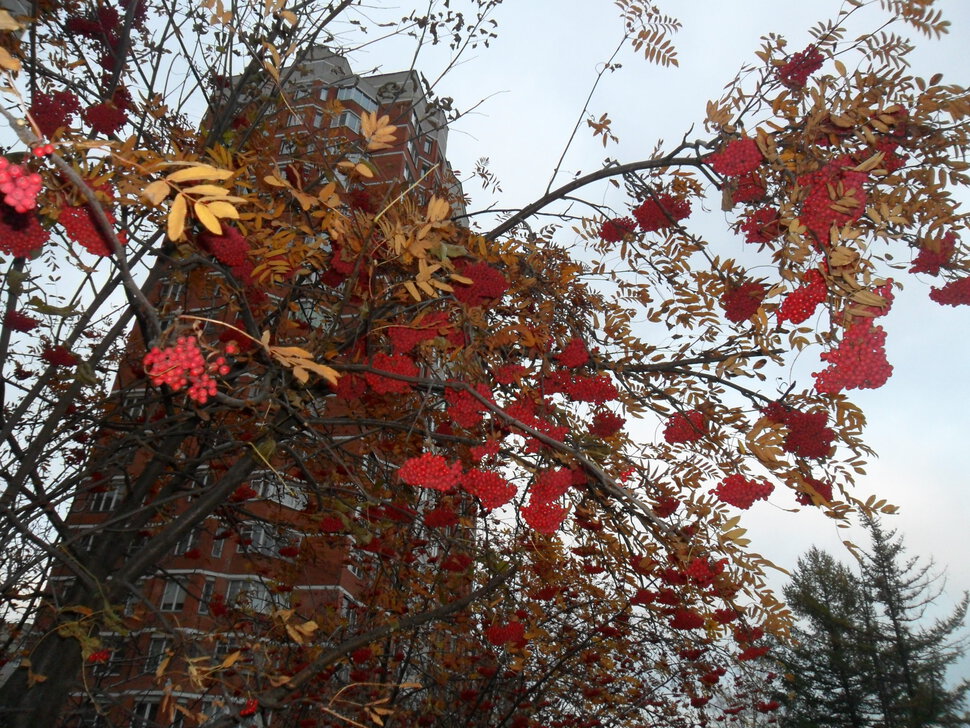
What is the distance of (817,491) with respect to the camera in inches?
130

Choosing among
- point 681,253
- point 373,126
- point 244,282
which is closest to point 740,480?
point 681,253

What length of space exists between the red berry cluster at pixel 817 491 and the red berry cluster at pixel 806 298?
1.10 meters

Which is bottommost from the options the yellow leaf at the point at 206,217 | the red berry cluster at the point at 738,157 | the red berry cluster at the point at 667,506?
the yellow leaf at the point at 206,217

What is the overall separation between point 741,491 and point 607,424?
3.65ft

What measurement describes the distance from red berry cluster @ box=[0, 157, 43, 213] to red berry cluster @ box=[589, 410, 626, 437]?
11.1 feet

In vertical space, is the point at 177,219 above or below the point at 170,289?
below

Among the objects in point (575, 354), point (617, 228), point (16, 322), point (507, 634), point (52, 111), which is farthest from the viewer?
point (507, 634)

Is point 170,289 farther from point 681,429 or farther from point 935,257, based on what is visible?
point 935,257

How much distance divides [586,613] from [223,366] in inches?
267

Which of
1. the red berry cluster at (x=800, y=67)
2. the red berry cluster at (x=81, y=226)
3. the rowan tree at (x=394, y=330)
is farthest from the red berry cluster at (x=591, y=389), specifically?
the red berry cluster at (x=81, y=226)

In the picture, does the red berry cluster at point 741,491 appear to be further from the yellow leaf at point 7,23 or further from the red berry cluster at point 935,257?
the yellow leaf at point 7,23

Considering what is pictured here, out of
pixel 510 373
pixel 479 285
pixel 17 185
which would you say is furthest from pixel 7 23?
pixel 510 373

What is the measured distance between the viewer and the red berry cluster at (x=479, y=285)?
10.9 feet

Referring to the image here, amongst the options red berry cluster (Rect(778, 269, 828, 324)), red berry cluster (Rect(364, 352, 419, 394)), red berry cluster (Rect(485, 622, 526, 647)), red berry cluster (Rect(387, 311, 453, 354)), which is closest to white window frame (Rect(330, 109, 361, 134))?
red berry cluster (Rect(387, 311, 453, 354))
